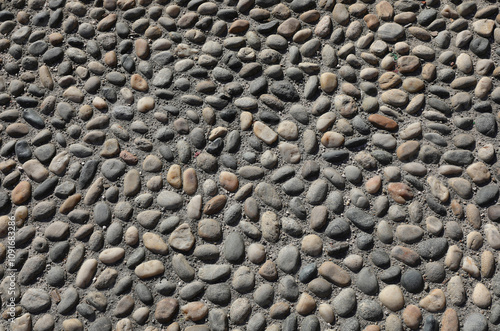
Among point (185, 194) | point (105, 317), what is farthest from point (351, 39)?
point (105, 317)

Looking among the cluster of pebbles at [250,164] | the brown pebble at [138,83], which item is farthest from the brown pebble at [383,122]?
the brown pebble at [138,83]

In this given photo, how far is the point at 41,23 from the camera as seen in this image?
1978 mm

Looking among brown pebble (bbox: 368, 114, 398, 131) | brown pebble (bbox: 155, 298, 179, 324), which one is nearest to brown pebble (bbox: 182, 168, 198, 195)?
brown pebble (bbox: 155, 298, 179, 324)

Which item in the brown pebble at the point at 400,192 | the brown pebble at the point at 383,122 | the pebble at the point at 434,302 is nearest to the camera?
the pebble at the point at 434,302

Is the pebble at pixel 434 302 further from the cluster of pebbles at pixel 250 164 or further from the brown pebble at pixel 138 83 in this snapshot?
the brown pebble at pixel 138 83

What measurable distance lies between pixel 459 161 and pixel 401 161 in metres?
0.21

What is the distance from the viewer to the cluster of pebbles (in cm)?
148

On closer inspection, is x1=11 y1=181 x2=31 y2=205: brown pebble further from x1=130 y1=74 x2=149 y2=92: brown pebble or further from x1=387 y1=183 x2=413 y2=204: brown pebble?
x1=387 y1=183 x2=413 y2=204: brown pebble

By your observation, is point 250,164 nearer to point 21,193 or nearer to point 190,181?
point 190,181

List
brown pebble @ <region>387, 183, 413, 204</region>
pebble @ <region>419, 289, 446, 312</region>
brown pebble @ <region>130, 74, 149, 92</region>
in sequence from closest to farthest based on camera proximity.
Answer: pebble @ <region>419, 289, 446, 312</region>
brown pebble @ <region>387, 183, 413, 204</region>
brown pebble @ <region>130, 74, 149, 92</region>

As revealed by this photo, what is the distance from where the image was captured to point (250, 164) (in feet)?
5.48

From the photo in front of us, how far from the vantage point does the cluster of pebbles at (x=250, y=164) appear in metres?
1.48

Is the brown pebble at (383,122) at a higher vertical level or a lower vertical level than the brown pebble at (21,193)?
higher

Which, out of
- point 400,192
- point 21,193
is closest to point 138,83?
point 21,193
